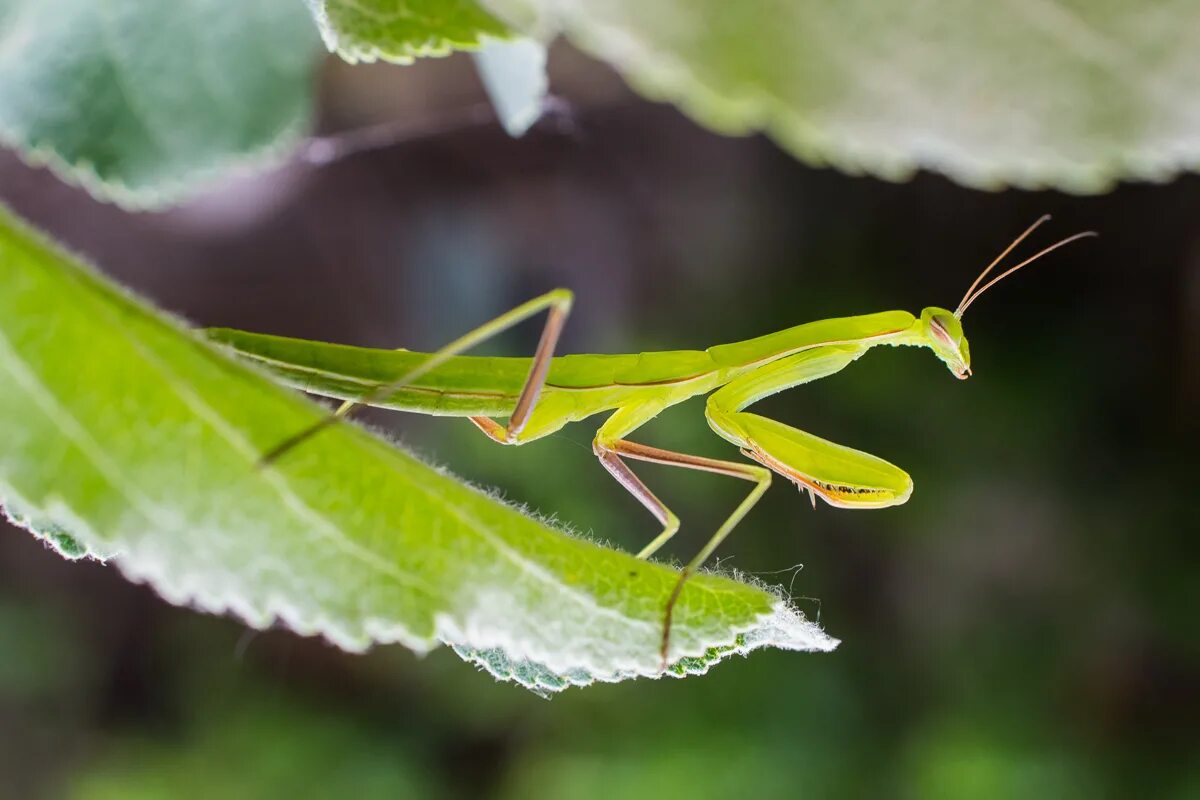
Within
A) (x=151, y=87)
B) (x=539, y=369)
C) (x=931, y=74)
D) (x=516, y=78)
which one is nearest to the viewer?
(x=931, y=74)

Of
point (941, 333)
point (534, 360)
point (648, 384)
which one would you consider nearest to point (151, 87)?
point (534, 360)

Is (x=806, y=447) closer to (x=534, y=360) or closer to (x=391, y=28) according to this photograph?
(x=534, y=360)

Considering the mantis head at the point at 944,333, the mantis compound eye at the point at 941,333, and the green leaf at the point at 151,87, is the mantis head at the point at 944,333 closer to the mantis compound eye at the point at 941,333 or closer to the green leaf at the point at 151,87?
the mantis compound eye at the point at 941,333

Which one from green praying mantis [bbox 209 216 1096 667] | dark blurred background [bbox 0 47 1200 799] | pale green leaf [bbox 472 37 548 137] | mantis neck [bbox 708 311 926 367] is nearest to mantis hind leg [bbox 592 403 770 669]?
green praying mantis [bbox 209 216 1096 667]

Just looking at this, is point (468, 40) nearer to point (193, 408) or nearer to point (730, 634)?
point (193, 408)

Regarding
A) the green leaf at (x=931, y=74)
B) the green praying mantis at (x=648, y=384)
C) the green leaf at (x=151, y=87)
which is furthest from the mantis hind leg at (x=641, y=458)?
the green leaf at (x=931, y=74)

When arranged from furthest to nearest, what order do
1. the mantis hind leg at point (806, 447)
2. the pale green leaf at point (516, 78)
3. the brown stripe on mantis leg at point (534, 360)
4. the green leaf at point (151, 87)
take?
the mantis hind leg at point (806, 447) → the brown stripe on mantis leg at point (534, 360) → the pale green leaf at point (516, 78) → the green leaf at point (151, 87)

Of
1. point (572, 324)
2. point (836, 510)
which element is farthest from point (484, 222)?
point (836, 510)
